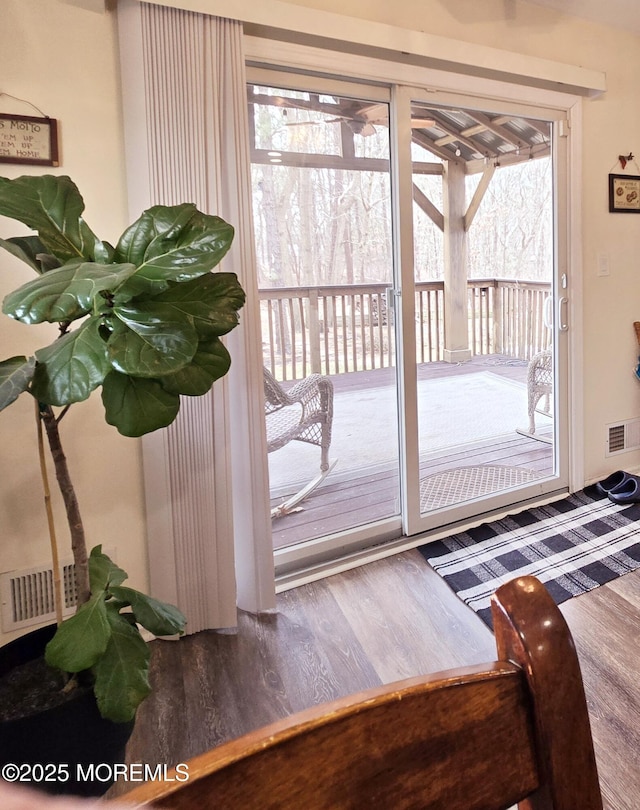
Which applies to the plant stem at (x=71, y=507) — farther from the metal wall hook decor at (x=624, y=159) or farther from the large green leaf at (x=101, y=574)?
the metal wall hook decor at (x=624, y=159)

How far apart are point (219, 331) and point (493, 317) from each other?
96.5 inches

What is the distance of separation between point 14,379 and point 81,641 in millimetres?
571

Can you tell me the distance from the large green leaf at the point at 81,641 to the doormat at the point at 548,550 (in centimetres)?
144

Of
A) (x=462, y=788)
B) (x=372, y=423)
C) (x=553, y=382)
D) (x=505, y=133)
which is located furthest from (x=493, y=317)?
(x=462, y=788)

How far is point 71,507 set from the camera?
1328 mm

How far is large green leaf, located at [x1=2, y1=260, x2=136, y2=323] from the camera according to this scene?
91cm

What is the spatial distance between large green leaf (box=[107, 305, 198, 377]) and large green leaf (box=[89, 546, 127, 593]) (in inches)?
22.9

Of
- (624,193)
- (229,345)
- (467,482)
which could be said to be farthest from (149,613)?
(624,193)

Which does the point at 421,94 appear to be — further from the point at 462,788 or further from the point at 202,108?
the point at 462,788

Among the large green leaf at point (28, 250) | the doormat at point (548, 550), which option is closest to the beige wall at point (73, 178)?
the large green leaf at point (28, 250)

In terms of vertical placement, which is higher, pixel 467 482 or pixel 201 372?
pixel 201 372

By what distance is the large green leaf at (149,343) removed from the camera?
3.28ft

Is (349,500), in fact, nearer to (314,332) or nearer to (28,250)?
(314,332)

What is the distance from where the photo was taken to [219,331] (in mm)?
1245
